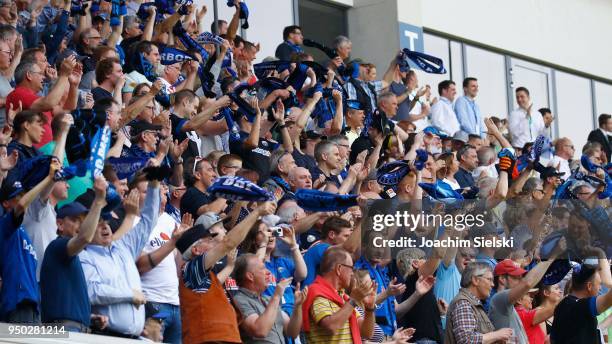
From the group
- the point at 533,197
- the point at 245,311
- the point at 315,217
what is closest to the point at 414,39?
the point at 533,197

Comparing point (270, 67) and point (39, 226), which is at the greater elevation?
point (270, 67)

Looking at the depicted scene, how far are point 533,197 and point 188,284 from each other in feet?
21.6

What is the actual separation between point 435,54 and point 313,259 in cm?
1207

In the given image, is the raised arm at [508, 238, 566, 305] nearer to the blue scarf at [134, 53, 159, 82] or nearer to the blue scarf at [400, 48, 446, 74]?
the blue scarf at [134, 53, 159, 82]

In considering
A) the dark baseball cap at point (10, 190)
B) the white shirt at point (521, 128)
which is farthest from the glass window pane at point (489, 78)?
the dark baseball cap at point (10, 190)

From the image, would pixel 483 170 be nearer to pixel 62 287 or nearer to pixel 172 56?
pixel 172 56

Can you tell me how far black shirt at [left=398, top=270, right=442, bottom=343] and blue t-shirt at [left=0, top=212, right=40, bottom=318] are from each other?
11.6 ft

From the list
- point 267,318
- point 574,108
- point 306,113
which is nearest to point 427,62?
point 306,113

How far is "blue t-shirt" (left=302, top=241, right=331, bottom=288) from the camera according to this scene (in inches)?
414

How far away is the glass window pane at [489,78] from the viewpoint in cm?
2314

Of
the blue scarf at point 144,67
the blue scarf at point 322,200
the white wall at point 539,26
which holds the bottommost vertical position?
the blue scarf at point 322,200

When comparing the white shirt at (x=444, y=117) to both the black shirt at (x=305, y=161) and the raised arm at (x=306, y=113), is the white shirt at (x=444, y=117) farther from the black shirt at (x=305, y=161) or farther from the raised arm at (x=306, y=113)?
the black shirt at (x=305, y=161)

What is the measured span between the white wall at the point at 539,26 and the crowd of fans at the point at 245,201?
6.09 m

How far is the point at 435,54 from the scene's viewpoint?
73.0ft
